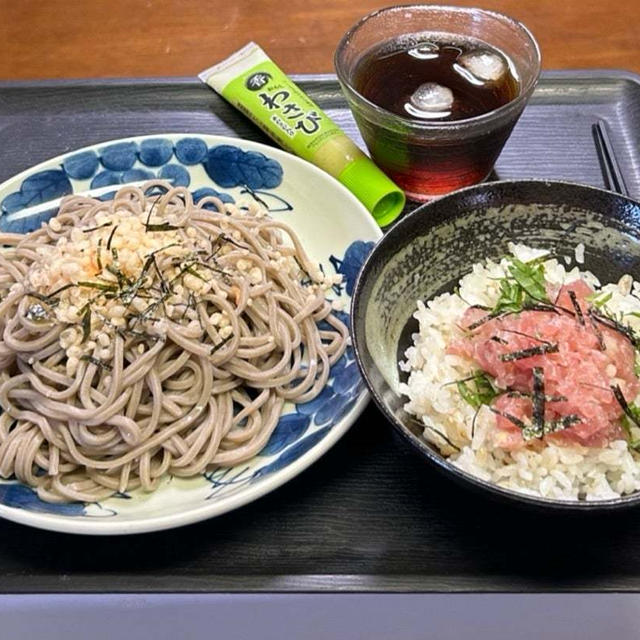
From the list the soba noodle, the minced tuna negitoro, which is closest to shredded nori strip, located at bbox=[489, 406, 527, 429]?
the minced tuna negitoro

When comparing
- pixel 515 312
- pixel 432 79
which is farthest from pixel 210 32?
pixel 515 312

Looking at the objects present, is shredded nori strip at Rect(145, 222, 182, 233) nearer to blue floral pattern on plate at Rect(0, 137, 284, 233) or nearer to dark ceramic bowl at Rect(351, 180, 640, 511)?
blue floral pattern on plate at Rect(0, 137, 284, 233)

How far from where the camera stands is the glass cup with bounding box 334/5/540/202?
5.18 ft

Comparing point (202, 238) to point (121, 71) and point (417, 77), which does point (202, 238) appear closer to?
point (417, 77)

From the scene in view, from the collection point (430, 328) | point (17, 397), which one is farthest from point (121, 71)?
point (430, 328)

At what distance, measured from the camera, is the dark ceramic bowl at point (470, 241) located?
1.31 m

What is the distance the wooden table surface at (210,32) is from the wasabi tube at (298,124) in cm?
38

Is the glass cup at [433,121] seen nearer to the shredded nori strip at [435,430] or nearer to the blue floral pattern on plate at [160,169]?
the blue floral pattern on plate at [160,169]

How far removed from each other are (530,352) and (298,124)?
3.07 ft

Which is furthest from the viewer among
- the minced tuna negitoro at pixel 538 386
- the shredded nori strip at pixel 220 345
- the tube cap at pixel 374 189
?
the tube cap at pixel 374 189

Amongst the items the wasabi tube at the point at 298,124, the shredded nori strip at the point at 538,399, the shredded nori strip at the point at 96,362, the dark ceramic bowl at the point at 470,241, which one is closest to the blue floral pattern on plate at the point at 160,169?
the wasabi tube at the point at 298,124

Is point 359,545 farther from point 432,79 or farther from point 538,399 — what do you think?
point 432,79

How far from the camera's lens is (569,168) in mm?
1796

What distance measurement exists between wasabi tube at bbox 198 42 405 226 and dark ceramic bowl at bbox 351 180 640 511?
338 millimetres
